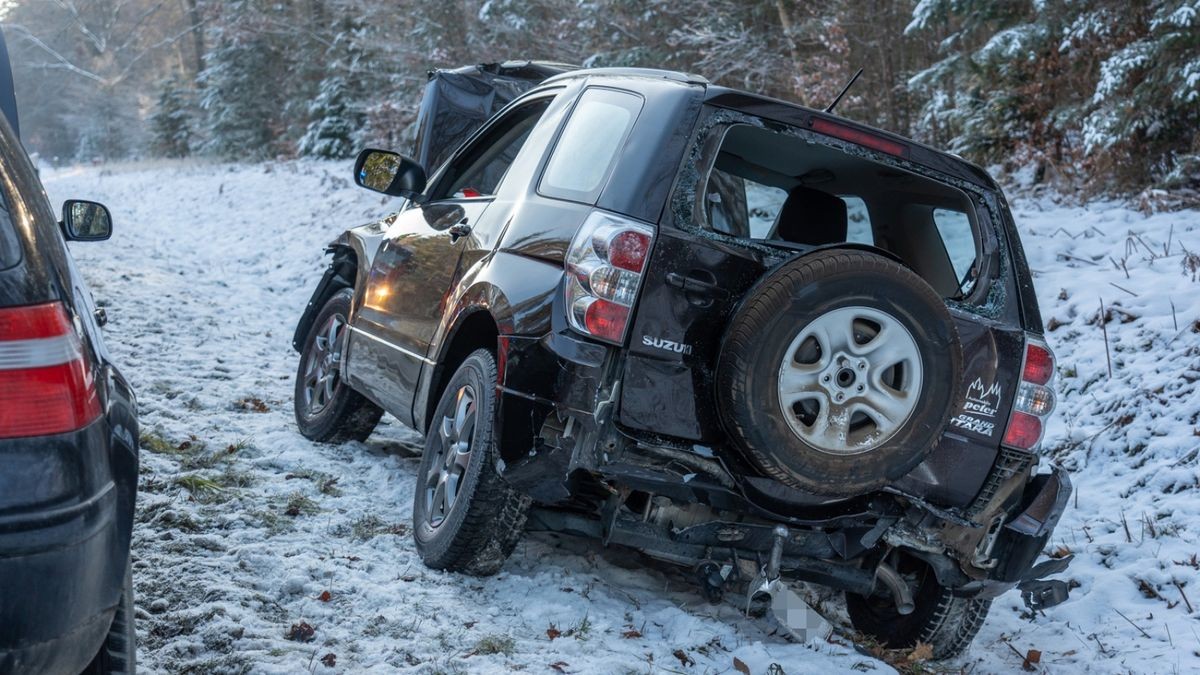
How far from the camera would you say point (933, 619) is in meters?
4.46

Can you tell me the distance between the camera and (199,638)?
11.8 ft

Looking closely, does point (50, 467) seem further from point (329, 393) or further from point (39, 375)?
point (329, 393)

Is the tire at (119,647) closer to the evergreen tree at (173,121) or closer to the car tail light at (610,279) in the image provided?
the car tail light at (610,279)

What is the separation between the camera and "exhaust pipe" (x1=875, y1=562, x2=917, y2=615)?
14.7 feet

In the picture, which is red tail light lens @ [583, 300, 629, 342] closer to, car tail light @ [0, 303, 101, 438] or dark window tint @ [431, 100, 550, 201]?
dark window tint @ [431, 100, 550, 201]

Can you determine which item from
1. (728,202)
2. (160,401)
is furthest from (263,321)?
(728,202)

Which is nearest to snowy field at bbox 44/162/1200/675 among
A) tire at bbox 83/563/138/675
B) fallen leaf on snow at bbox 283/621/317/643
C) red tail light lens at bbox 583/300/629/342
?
fallen leaf on snow at bbox 283/621/317/643

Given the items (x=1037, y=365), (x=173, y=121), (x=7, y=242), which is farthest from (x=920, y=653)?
(x=173, y=121)

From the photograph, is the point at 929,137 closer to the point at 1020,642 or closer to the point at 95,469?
the point at 1020,642

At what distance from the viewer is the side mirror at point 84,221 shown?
12.5 ft

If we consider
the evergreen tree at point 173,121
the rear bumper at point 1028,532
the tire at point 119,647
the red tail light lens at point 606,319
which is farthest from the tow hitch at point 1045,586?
the evergreen tree at point 173,121

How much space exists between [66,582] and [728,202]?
303 cm

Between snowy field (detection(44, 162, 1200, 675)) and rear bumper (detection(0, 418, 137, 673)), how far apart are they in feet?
3.71

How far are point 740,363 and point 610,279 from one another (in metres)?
0.54
